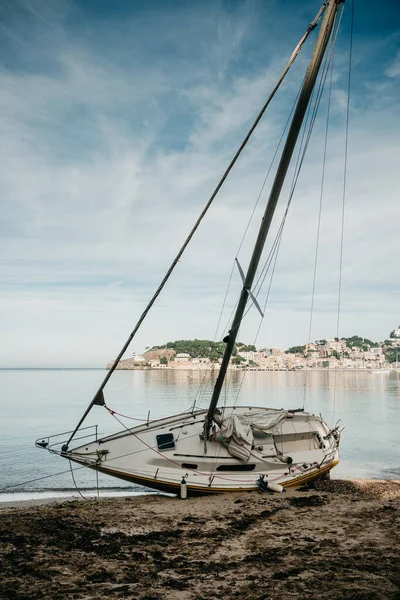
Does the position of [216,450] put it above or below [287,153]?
below

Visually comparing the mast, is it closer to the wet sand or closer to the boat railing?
the wet sand

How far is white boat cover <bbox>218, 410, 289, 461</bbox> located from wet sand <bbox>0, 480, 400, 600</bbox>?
1.53 m

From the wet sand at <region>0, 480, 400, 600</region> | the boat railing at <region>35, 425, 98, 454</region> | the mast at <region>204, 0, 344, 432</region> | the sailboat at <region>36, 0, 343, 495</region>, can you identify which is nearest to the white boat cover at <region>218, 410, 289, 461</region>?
the sailboat at <region>36, 0, 343, 495</region>

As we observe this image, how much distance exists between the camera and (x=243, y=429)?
54.0ft

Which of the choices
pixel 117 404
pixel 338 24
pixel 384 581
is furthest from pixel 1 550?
pixel 117 404

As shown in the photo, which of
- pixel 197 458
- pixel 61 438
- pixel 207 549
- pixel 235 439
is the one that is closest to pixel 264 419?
pixel 235 439

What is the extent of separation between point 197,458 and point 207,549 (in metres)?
5.66

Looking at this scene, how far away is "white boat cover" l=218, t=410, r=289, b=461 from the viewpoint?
15.4 metres

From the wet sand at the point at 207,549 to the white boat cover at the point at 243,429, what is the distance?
1.53m

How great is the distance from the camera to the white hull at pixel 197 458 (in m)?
14.7

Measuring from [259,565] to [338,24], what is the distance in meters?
13.2

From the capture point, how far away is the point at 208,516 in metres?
12.5

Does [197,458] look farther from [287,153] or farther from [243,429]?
[287,153]

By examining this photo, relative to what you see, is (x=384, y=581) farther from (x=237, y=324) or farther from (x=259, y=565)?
(x=237, y=324)
